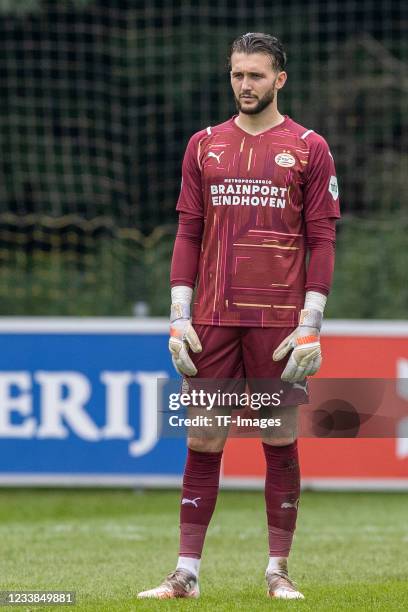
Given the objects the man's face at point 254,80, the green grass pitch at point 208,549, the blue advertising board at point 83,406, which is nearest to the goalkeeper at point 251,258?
the man's face at point 254,80

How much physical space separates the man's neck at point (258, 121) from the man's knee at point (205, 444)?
106cm

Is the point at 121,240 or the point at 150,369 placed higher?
the point at 121,240

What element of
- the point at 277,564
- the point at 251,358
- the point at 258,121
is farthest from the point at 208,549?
the point at 258,121

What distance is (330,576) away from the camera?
19.3 ft

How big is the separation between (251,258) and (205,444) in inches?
26.1

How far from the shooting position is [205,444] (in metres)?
5.02

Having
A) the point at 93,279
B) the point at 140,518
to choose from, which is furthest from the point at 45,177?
the point at 140,518

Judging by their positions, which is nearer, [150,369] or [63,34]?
[150,369]

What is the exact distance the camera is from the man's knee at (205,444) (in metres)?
5.02

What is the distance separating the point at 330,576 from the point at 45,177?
22.1 feet

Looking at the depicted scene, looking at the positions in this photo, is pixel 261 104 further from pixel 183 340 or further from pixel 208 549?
pixel 208 549

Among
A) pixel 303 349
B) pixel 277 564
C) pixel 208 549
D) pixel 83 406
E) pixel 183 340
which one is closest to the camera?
pixel 303 349

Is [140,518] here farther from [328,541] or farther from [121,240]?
[121,240]

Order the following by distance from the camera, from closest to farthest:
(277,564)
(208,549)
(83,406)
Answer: (277,564), (208,549), (83,406)
